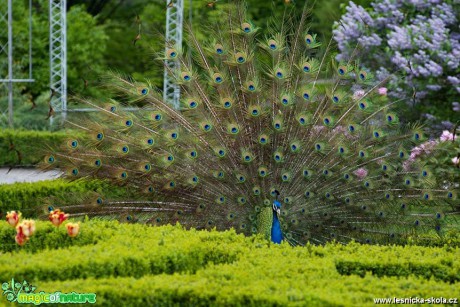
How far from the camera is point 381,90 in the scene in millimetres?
11555

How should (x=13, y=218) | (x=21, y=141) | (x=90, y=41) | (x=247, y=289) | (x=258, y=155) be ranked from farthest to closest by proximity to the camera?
(x=90, y=41)
(x=21, y=141)
(x=258, y=155)
(x=13, y=218)
(x=247, y=289)

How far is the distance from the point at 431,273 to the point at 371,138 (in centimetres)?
271

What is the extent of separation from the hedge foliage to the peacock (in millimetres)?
1499

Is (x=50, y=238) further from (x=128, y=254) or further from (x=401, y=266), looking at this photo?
(x=401, y=266)

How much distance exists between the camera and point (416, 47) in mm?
14750

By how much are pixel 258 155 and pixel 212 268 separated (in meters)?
2.88

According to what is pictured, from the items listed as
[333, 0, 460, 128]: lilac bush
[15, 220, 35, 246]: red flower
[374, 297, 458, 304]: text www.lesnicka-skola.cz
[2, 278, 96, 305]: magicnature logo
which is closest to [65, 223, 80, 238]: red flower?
[15, 220, 35, 246]: red flower

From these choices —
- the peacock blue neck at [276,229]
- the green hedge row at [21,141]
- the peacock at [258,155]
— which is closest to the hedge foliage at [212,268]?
the peacock blue neck at [276,229]

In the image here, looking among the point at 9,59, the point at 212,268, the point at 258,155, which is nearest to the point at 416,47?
the point at 258,155

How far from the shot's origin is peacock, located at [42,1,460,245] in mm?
9617

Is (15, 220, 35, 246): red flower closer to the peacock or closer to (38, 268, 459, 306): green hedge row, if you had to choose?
(38, 268, 459, 306): green hedge row

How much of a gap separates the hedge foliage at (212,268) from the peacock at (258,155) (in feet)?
4.92

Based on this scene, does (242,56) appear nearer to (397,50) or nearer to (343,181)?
(343,181)

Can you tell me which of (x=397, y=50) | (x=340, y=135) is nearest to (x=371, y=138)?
(x=340, y=135)
